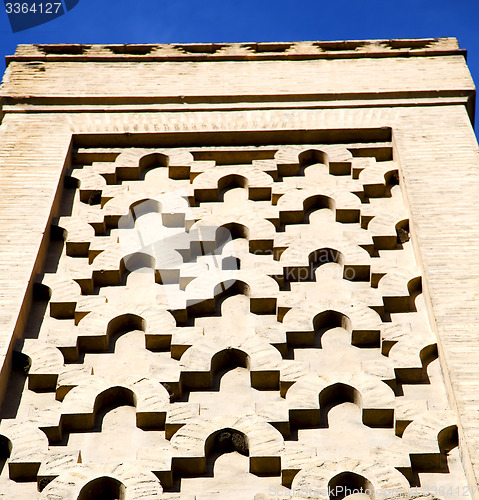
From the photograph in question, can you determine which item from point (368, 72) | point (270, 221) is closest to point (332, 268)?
point (270, 221)

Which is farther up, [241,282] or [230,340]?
[241,282]

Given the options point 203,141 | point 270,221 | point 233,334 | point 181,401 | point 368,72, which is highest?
point 368,72

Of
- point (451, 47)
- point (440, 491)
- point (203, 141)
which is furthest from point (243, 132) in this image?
point (440, 491)

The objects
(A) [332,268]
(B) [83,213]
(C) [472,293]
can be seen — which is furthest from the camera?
(B) [83,213]

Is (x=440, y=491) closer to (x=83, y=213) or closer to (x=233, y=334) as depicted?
(x=233, y=334)

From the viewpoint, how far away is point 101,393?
517cm

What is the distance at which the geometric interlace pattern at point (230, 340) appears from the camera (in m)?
4.77

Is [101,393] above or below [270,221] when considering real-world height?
below

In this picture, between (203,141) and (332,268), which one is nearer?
(332,268)

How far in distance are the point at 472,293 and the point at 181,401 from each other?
70.2 inches

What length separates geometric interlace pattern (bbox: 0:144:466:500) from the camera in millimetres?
4770

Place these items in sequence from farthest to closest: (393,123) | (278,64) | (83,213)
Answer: (278,64) → (393,123) → (83,213)

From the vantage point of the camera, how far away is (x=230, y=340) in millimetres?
5508

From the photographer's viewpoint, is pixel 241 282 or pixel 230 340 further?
pixel 241 282
